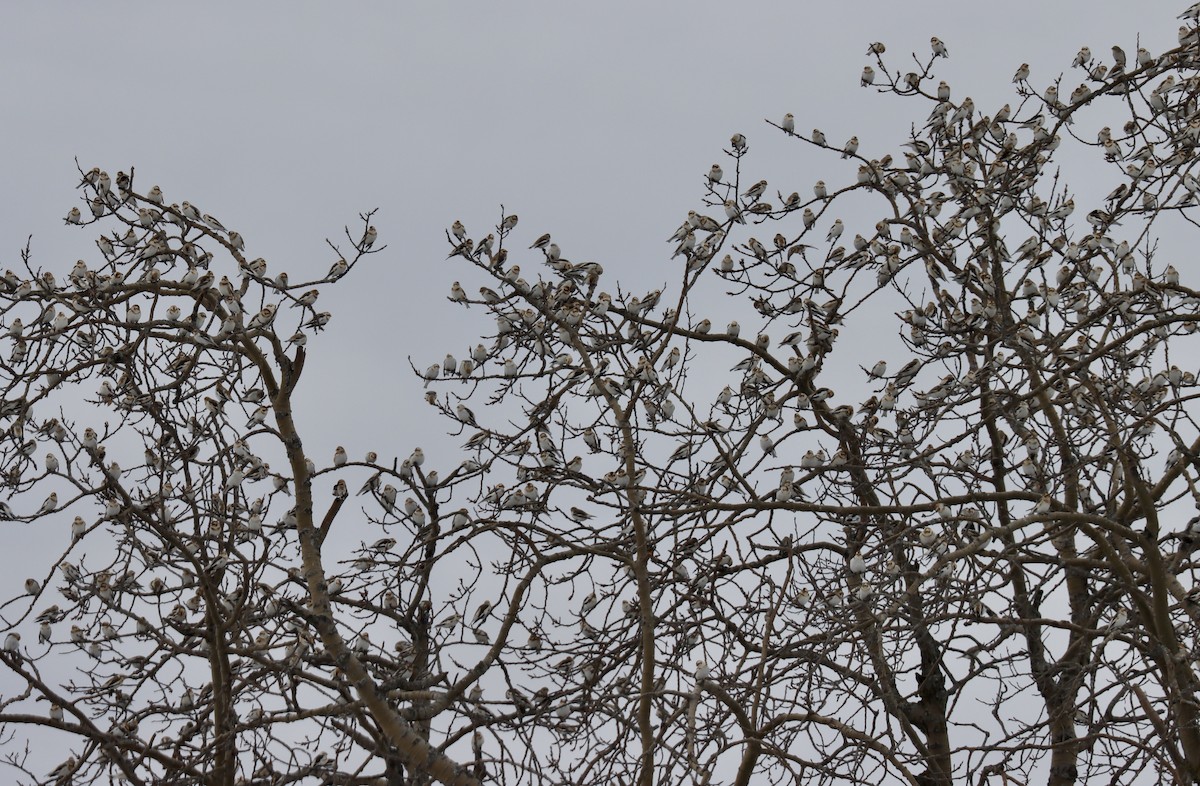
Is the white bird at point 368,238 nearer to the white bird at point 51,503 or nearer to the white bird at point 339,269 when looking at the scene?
the white bird at point 339,269

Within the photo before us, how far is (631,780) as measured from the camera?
23.6 feet

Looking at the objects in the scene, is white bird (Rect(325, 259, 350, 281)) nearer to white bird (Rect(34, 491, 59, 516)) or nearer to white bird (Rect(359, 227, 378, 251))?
white bird (Rect(359, 227, 378, 251))

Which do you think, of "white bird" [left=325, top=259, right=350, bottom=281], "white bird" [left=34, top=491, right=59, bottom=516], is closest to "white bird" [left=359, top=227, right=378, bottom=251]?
"white bird" [left=325, top=259, right=350, bottom=281]

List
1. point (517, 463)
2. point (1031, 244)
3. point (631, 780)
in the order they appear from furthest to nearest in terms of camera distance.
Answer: point (1031, 244), point (517, 463), point (631, 780)

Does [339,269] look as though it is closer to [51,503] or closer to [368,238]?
[368,238]

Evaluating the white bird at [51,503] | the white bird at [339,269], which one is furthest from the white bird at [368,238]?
the white bird at [51,503]

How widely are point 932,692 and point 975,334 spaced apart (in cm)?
302

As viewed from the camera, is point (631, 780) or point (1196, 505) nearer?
point (631, 780)

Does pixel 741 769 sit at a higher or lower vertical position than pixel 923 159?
lower

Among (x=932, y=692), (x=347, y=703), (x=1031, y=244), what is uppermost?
(x=1031, y=244)

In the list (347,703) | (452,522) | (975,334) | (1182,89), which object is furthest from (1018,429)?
(347,703)

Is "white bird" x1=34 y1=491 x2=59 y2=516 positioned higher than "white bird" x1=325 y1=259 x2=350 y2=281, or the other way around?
"white bird" x1=325 y1=259 x2=350 y2=281

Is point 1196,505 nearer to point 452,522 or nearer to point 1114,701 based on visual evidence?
point 1114,701

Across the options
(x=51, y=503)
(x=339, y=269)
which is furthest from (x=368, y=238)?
(x=51, y=503)
